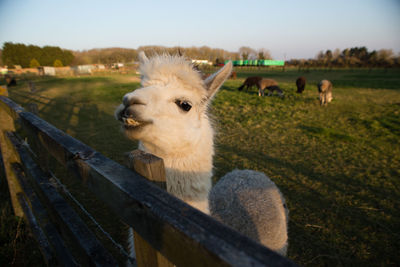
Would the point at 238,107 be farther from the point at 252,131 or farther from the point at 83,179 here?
the point at 83,179

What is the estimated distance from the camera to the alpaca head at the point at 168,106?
1349mm

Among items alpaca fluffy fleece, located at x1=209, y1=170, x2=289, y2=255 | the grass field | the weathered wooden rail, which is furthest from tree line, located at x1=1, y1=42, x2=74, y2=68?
the weathered wooden rail

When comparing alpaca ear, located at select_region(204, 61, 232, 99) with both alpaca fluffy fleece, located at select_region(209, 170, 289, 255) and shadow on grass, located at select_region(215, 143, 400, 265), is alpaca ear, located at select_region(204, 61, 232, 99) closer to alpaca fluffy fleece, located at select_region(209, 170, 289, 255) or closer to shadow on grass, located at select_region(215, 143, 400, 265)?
alpaca fluffy fleece, located at select_region(209, 170, 289, 255)

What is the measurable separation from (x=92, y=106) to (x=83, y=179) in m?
12.6

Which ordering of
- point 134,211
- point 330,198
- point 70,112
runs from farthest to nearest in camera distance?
point 70,112 → point 330,198 → point 134,211

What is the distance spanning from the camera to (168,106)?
1.48m

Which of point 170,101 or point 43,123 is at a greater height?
point 170,101

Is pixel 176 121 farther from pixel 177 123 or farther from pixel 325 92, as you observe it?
pixel 325 92

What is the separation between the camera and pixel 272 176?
4664 mm

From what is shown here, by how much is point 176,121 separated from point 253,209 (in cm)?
141

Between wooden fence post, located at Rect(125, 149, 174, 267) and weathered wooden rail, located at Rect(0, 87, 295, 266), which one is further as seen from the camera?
wooden fence post, located at Rect(125, 149, 174, 267)

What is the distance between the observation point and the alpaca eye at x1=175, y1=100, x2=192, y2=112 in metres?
1.58

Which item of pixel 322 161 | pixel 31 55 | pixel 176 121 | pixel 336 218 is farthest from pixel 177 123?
pixel 31 55

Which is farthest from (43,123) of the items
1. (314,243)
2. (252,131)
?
(252,131)
